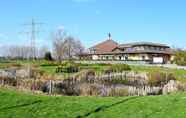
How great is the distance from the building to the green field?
53.3 metres

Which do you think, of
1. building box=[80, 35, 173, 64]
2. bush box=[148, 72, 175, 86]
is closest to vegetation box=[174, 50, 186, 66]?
building box=[80, 35, 173, 64]

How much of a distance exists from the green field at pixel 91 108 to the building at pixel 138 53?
53.3m

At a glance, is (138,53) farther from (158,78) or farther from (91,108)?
(91,108)

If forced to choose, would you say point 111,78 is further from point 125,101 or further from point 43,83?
point 125,101

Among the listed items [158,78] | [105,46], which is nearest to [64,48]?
[105,46]

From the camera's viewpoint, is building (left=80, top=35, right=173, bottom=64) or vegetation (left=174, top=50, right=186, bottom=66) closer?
vegetation (left=174, top=50, right=186, bottom=66)

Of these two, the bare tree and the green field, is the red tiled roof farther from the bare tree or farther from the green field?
the green field

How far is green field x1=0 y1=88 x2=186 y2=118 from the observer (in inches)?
374

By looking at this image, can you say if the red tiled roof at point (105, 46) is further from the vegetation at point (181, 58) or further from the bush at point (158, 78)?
the bush at point (158, 78)

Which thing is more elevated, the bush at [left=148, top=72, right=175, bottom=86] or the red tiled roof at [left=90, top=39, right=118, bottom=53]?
the red tiled roof at [left=90, top=39, right=118, bottom=53]

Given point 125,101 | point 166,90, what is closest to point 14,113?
point 125,101

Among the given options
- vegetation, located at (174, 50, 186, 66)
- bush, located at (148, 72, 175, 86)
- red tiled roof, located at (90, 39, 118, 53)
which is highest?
red tiled roof, located at (90, 39, 118, 53)

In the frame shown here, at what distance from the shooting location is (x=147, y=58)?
71.4 m

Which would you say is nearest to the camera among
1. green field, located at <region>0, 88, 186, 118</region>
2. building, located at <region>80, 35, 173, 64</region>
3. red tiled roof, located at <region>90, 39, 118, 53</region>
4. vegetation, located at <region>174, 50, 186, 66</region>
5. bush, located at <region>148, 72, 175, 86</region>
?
green field, located at <region>0, 88, 186, 118</region>
